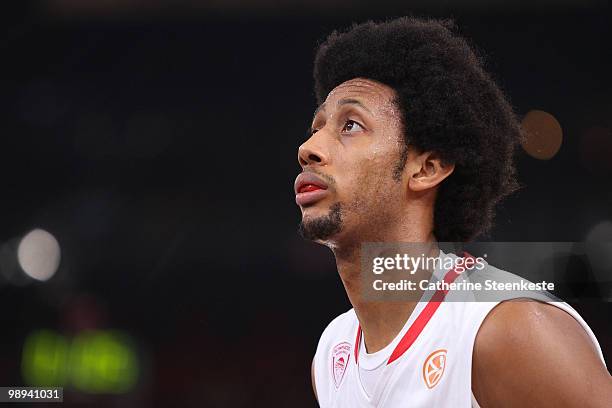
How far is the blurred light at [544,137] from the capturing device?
5648mm

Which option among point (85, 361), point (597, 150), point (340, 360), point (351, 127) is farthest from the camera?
point (85, 361)

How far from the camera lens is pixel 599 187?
5.69m

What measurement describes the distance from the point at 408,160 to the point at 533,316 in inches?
25.8

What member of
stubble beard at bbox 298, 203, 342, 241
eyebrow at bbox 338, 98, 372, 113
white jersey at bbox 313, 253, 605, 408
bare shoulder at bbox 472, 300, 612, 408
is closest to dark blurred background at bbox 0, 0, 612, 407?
eyebrow at bbox 338, 98, 372, 113

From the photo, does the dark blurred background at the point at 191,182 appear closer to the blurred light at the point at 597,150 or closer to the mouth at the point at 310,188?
the blurred light at the point at 597,150

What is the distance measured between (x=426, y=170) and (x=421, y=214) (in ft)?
0.46

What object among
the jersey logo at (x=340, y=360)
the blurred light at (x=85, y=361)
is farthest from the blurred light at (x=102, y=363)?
the jersey logo at (x=340, y=360)

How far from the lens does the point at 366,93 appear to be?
7.52 feet

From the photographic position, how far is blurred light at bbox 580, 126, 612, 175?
5.54 metres

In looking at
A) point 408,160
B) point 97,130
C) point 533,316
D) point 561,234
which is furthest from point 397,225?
point 97,130

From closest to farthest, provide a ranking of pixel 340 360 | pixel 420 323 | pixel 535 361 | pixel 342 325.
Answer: pixel 535 361, pixel 420 323, pixel 340 360, pixel 342 325

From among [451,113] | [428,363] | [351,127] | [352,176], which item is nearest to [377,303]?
[428,363]

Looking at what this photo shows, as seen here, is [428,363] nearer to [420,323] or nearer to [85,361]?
[420,323]

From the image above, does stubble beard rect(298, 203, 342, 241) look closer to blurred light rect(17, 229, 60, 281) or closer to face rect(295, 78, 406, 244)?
face rect(295, 78, 406, 244)
